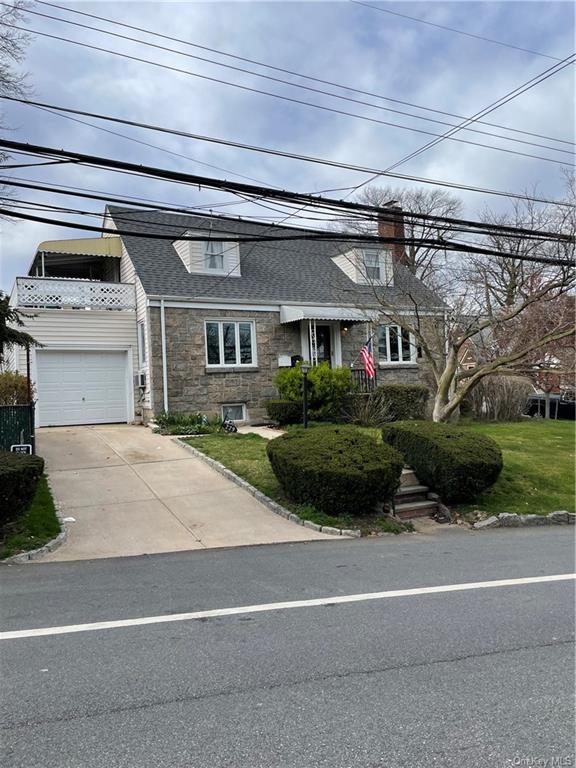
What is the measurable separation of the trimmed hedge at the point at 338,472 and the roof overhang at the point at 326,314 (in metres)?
9.41

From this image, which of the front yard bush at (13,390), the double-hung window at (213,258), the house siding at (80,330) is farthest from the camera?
the double-hung window at (213,258)

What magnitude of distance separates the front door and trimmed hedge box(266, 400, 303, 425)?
3837 mm

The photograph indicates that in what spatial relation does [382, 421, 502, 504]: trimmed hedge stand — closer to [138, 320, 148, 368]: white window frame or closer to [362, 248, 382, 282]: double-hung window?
[138, 320, 148, 368]: white window frame

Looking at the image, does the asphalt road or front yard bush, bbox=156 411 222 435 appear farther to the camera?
front yard bush, bbox=156 411 222 435

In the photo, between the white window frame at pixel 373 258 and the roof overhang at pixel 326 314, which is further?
the white window frame at pixel 373 258

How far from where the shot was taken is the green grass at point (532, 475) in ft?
36.1

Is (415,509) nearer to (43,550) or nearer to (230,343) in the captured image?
(43,550)

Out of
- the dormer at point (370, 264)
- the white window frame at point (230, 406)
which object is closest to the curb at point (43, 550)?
the white window frame at point (230, 406)

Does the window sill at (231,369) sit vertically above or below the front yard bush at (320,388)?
above

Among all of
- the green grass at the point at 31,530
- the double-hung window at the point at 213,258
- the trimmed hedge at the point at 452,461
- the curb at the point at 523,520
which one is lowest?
the curb at the point at 523,520

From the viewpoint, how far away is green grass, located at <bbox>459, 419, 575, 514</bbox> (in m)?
11.0

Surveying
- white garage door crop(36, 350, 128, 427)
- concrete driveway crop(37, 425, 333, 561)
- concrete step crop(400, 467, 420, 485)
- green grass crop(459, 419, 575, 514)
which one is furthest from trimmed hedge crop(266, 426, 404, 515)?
white garage door crop(36, 350, 128, 427)

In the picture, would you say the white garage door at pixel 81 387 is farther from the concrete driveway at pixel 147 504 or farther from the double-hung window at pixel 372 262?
the double-hung window at pixel 372 262

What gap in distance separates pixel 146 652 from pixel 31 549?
4019mm
